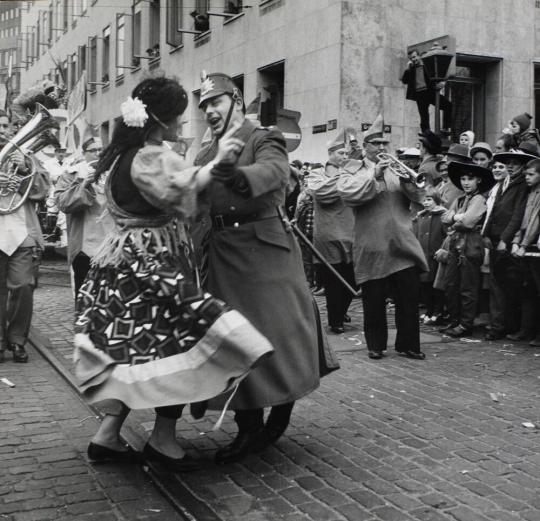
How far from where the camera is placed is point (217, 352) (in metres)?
3.93

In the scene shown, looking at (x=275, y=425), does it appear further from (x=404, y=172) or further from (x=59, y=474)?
(x=404, y=172)

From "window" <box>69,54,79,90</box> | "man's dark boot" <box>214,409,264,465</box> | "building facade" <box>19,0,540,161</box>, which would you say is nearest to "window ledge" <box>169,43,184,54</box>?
"building facade" <box>19,0,540,161</box>

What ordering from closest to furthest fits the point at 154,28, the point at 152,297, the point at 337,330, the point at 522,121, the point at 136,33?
the point at 152,297, the point at 337,330, the point at 522,121, the point at 154,28, the point at 136,33

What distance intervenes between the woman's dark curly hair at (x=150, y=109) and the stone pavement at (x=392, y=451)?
1.72m

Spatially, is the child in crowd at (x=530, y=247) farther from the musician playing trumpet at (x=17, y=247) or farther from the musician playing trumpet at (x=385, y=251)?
the musician playing trumpet at (x=17, y=247)

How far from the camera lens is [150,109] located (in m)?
4.17

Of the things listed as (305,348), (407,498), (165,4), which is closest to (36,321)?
(305,348)

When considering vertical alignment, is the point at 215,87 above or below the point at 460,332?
above

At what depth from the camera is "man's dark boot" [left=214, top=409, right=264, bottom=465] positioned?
4.46m

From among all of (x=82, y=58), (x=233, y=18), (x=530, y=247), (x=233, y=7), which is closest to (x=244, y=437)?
(x=530, y=247)

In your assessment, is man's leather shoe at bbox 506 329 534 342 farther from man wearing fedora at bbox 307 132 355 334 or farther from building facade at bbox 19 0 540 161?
building facade at bbox 19 0 540 161

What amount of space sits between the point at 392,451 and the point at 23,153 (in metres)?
4.68

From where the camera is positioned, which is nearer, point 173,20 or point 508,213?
point 508,213

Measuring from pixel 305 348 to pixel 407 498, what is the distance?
0.97 m
